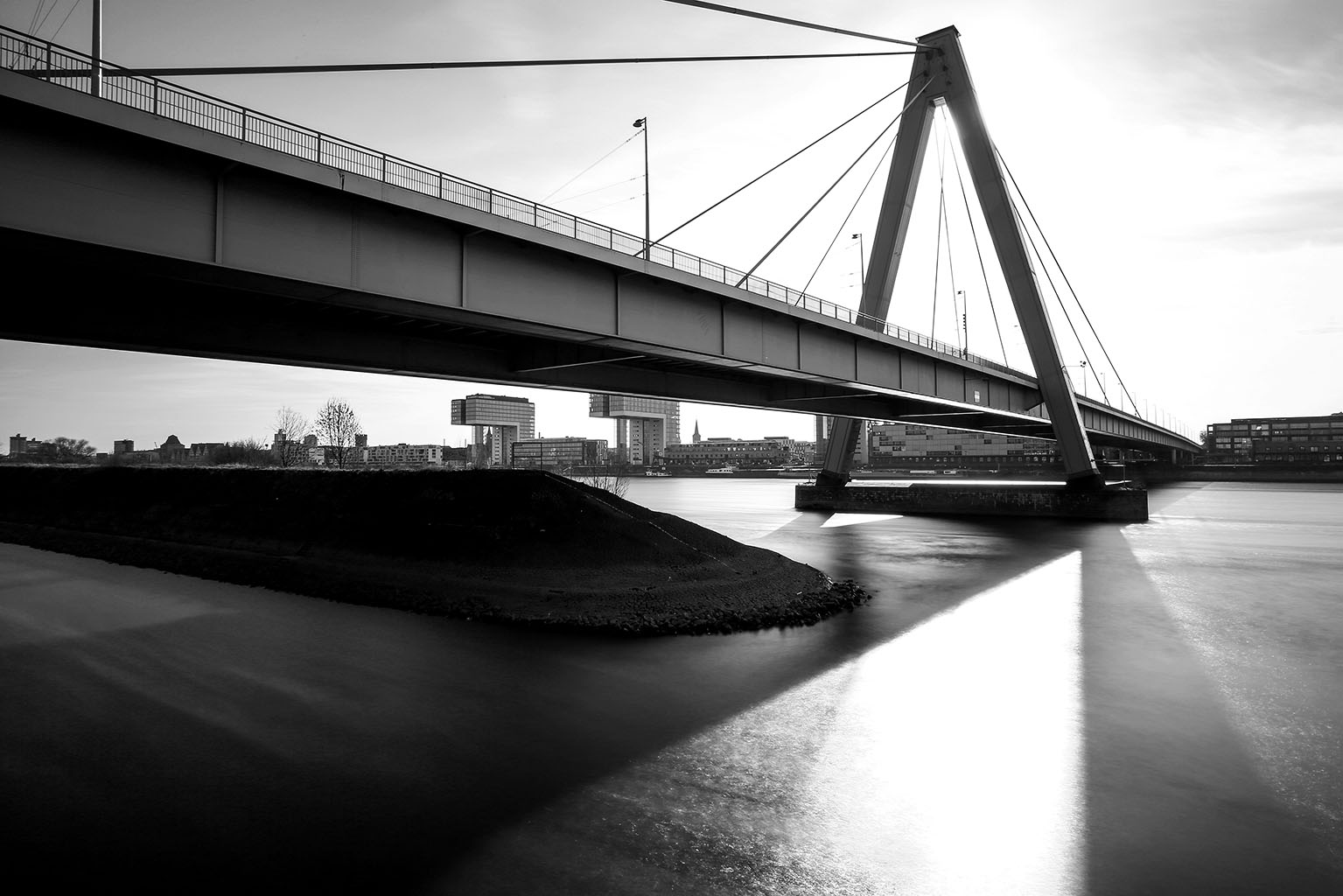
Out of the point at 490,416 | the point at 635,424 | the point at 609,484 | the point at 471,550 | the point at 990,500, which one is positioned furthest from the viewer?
the point at 635,424

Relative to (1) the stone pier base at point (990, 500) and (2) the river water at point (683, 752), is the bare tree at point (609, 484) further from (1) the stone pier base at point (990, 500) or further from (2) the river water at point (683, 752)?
(1) the stone pier base at point (990, 500)

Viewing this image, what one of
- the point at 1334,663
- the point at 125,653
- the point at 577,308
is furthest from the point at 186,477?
the point at 1334,663

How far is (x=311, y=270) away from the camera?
12.1 meters

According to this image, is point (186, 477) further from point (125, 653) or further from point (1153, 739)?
point (1153, 739)

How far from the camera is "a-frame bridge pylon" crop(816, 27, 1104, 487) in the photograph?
36.7 meters

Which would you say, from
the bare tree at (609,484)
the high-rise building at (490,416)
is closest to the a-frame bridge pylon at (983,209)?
the bare tree at (609,484)

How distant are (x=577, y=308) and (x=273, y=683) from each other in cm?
1032

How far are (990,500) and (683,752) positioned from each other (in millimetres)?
43647

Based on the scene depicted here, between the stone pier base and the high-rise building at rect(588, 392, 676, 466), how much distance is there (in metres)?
109

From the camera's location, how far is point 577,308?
1706 cm

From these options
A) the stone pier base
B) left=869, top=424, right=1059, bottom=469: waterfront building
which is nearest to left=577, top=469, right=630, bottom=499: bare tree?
the stone pier base

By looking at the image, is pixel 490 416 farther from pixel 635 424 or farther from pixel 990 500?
pixel 990 500

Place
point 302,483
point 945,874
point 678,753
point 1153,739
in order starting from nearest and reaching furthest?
point 945,874 → point 678,753 → point 1153,739 → point 302,483

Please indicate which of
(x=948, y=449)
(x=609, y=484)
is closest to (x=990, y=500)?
(x=609, y=484)
